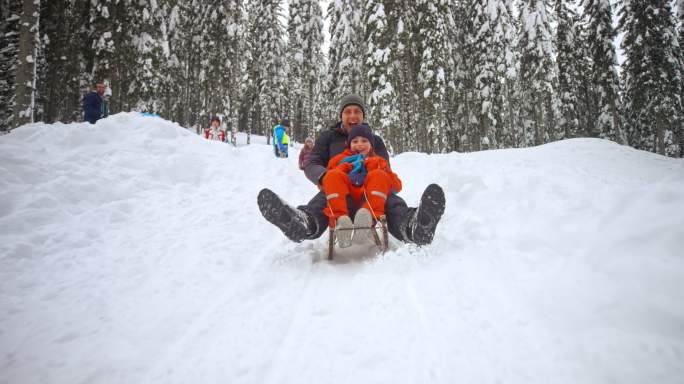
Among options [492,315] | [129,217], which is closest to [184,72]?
[129,217]

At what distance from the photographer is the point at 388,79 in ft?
55.9

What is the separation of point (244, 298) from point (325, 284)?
640mm

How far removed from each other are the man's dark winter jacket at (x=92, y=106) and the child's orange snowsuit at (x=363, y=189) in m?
9.67

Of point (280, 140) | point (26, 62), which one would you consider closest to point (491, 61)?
point (280, 140)

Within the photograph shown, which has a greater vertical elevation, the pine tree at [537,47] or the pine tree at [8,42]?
the pine tree at [537,47]

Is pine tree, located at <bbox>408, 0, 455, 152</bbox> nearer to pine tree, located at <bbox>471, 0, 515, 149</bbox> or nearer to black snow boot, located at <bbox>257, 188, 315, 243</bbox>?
pine tree, located at <bbox>471, 0, 515, 149</bbox>

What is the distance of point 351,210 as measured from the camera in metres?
3.34

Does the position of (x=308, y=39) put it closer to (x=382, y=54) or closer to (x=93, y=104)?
(x=382, y=54)

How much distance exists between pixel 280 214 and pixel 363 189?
0.94 metres

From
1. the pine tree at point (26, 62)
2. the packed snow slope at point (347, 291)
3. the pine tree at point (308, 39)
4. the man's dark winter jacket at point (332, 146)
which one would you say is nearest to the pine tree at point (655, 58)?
the pine tree at point (308, 39)

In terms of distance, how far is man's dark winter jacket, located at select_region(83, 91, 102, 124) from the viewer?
909 centimetres

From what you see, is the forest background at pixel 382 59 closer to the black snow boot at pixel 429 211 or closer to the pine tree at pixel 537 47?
the pine tree at pixel 537 47

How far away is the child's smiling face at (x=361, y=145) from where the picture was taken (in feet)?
11.1

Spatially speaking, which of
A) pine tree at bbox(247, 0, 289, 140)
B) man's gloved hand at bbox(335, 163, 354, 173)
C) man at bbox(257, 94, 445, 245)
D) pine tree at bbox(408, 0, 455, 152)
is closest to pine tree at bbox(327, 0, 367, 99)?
pine tree at bbox(408, 0, 455, 152)
